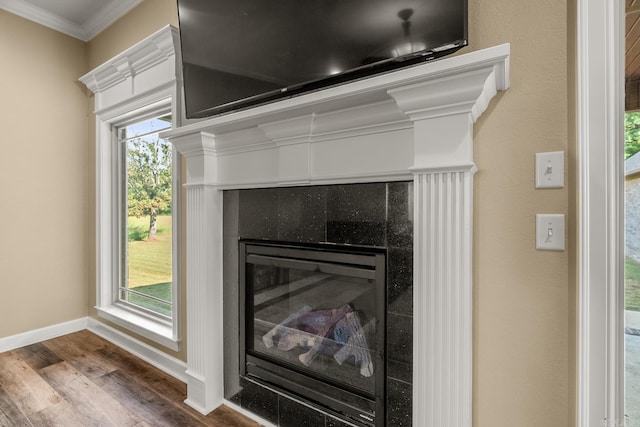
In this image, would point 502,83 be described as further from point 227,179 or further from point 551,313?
point 227,179

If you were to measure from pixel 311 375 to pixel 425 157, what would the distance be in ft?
3.71

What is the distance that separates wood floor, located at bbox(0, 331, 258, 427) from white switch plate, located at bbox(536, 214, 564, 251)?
1.56 meters

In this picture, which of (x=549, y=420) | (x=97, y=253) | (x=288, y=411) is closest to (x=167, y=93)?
(x=97, y=253)

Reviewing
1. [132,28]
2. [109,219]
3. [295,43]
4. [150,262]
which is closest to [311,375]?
[295,43]

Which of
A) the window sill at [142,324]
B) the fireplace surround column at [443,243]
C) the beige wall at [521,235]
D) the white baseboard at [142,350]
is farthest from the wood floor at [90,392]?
the beige wall at [521,235]

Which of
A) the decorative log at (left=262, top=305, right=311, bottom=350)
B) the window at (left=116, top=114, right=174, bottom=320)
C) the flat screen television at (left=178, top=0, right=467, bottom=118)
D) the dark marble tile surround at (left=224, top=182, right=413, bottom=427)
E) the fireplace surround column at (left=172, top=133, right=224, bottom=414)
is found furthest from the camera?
the window at (left=116, top=114, right=174, bottom=320)

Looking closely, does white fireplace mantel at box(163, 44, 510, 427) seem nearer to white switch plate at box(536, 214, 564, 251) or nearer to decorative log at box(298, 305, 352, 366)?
white switch plate at box(536, 214, 564, 251)

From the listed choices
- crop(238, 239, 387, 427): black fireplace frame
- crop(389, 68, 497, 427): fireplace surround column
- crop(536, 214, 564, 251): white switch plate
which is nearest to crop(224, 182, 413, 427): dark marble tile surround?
crop(238, 239, 387, 427): black fireplace frame

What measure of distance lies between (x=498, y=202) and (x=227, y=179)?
129cm

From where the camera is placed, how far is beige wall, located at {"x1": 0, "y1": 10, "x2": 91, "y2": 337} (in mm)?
2564

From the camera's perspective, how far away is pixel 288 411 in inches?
64.1

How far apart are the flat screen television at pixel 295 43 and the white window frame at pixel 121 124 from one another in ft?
1.20

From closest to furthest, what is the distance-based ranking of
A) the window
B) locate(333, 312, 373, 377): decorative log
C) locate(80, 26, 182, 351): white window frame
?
locate(333, 312, 373, 377): decorative log → locate(80, 26, 182, 351): white window frame → the window

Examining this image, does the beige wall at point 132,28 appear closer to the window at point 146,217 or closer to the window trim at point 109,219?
the window trim at point 109,219
